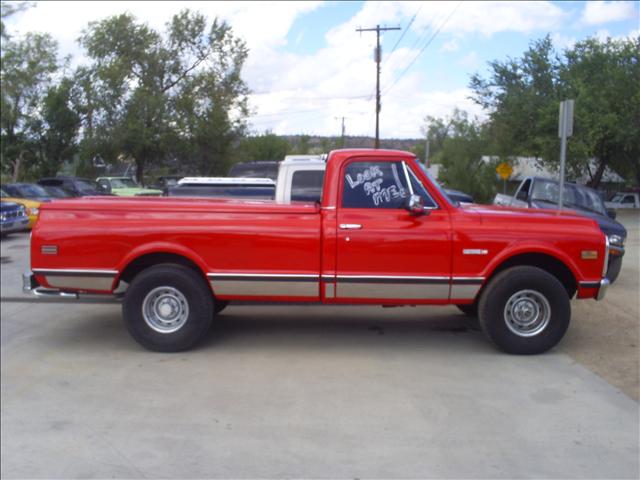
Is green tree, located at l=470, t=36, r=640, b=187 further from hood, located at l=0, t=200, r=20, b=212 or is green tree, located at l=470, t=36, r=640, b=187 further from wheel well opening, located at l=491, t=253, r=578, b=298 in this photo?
hood, located at l=0, t=200, r=20, b=212

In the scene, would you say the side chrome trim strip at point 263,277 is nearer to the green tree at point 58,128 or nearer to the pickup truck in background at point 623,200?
the pickup truck in background at point 623,200

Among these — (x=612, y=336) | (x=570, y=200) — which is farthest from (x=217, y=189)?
(x=612, y=336)

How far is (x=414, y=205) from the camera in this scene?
6.80 m

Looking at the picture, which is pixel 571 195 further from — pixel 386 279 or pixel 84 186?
pixel 84 186

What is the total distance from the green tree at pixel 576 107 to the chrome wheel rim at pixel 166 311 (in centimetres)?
1348

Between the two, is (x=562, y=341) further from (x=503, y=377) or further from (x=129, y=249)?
(x=129, y=249)

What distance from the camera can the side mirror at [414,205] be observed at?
267 inches

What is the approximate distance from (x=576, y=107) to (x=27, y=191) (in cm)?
1862

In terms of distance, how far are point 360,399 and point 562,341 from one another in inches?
115

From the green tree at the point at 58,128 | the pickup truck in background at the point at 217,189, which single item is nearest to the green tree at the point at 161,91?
the green tree at the point at 58,128

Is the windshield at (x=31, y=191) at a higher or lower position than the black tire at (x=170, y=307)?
higher

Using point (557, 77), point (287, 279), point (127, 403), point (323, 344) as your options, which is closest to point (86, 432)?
point (127, 403)

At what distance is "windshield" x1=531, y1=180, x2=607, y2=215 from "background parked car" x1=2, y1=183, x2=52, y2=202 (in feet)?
54.2

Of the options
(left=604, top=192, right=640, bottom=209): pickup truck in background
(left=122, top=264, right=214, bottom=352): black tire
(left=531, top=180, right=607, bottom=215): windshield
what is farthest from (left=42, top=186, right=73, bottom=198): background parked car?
(left=604, top=192, right=640, bottom=209): pickup truck in background
